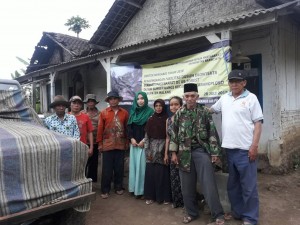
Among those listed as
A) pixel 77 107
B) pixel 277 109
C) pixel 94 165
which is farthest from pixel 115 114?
pixel 277 109

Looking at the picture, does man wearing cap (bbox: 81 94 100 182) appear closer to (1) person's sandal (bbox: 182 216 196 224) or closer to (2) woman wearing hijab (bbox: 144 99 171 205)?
(2) woman wearing hijab (bbox: 144 99 171 205)

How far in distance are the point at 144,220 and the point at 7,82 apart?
2696 mm

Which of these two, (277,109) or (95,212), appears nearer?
(95,212)

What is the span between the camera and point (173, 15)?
30.3ft

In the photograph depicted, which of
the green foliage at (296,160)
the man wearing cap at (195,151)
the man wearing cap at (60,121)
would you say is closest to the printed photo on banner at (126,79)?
the man wearing cap at (60,121)

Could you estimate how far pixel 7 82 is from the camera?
13.6 feet

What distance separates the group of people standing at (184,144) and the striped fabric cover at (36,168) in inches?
47.7

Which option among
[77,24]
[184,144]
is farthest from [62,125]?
[77,24]

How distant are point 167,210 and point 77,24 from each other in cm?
2994

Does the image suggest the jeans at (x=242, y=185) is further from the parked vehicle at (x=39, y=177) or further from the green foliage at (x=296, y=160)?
the green foliage at (x=296, y=160)

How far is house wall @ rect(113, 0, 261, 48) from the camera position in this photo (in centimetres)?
762

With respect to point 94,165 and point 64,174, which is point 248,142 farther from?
point 94,165

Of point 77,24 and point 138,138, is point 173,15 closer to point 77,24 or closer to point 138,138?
point 138,138

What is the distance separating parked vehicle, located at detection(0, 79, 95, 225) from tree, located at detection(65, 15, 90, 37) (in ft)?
98.5
